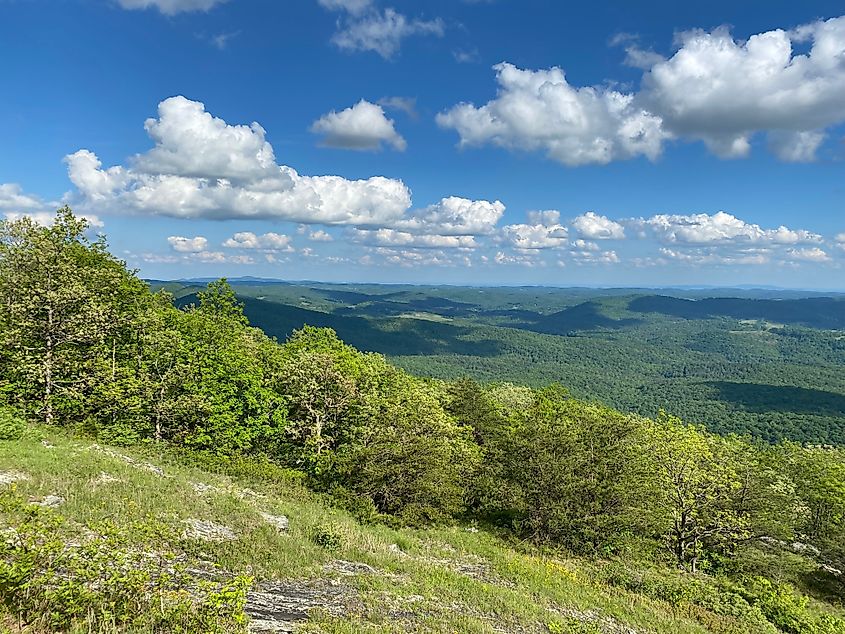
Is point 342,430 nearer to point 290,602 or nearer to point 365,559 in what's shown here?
point 365,559

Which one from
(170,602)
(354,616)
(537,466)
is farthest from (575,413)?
(170,602)

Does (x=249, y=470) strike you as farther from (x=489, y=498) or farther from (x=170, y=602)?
(x=170, y=602)

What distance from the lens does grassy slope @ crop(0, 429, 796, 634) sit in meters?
15.0

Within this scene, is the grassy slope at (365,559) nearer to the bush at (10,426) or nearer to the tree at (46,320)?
the bush at (10,426)

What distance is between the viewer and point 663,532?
3794cm

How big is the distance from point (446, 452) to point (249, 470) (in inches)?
498

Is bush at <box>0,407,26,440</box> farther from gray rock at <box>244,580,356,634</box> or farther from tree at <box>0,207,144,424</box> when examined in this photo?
gray rock at <box>244,580,356,634</box>

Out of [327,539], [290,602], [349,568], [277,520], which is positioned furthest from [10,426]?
[290,602]

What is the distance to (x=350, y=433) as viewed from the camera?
3831cm

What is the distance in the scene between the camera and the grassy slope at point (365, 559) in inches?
592

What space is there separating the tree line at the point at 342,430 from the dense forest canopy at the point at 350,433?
0.12m

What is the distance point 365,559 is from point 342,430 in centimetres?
2098

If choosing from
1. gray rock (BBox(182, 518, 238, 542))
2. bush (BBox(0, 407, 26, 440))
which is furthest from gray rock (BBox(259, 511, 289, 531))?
bush (BBox(0, 407, 26, 440))

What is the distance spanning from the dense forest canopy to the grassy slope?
4.45 meters
